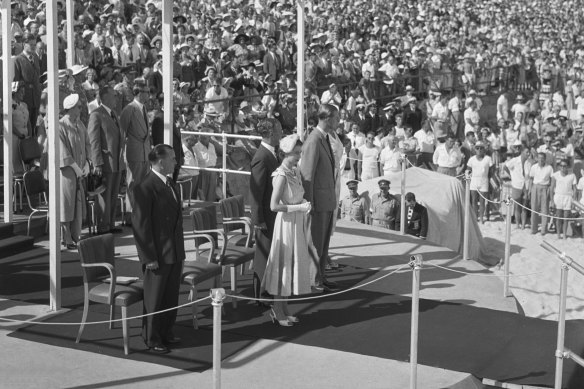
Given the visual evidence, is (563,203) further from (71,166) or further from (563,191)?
(71,166)

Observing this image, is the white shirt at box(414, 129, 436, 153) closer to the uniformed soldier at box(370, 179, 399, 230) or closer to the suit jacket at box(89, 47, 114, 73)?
the uniformed soldier at box(370, 179, 399, 230)

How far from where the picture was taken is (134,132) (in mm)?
12320

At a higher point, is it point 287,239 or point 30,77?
point 30,77

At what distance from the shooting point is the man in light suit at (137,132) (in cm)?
1227

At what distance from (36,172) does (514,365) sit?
587cm

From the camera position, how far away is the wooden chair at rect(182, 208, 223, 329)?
30.3 feet

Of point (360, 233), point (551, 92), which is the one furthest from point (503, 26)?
point (360, 233)

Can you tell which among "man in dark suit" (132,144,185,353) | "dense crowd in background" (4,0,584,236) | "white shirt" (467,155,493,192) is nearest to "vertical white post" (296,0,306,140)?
"dense crowd in background" (4,0,584,236)

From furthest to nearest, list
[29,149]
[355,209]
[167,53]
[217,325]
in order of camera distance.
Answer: [355,209]
[29,149]
[167,53]
[217,325]

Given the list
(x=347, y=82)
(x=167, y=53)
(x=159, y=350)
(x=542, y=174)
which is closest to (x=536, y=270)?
(x=542, y=174)

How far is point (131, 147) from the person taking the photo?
12375 mm

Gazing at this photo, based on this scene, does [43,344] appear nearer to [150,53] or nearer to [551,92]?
[150,53]

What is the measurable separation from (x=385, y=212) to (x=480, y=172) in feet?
15.7

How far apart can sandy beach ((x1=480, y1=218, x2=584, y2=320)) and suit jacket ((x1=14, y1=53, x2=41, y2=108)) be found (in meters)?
6.87
